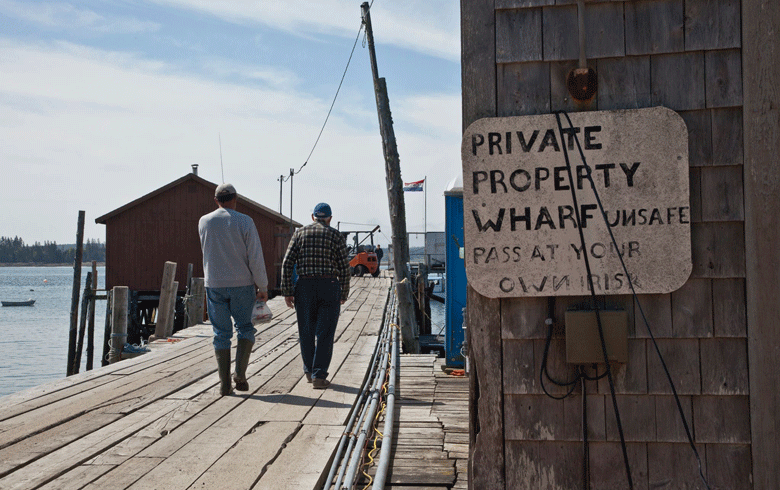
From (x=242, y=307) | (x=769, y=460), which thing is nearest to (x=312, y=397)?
(x=242, y=307)

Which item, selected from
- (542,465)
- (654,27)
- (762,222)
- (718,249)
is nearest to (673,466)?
(542,465)

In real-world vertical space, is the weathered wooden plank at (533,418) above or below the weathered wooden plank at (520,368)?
below

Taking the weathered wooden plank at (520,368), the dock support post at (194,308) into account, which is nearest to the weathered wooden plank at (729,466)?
the weathered wooden plank at (520,368)

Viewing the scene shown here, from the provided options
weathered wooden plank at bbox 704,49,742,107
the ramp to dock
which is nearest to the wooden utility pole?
the ramp to dock

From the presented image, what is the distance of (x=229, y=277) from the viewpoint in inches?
219

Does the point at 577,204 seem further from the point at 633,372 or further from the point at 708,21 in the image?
the point at 708,21

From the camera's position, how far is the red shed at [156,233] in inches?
1117

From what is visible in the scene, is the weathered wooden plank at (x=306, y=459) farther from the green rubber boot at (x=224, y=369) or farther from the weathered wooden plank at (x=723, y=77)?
the weathered wooden plank at (x=723, y=77)

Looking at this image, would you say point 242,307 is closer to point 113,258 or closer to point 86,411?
point 86,411

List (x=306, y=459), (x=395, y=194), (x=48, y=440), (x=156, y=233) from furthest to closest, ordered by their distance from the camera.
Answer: (x=156, y=233), (x=395, y=194), (x=48, y=440), (x=306, y=459)

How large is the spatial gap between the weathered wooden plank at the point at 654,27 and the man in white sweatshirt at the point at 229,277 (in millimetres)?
3492

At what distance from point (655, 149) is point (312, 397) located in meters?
3.58

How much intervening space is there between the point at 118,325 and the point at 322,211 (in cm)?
605

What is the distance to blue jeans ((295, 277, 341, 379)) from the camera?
19.3 ft
